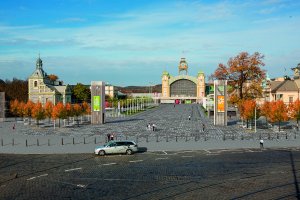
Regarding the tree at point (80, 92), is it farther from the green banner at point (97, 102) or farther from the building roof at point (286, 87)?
the green banner at point (97, 102)

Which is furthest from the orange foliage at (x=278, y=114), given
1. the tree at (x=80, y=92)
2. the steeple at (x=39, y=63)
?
the tree at (x=80, y=92)

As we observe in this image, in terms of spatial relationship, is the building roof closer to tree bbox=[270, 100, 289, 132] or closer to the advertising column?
tree bbox=[270, 100, 289, 132]

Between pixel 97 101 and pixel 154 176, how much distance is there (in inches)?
1856

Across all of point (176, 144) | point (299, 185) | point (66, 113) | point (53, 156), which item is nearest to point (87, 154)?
point (53, 156)

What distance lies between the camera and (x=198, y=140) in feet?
143

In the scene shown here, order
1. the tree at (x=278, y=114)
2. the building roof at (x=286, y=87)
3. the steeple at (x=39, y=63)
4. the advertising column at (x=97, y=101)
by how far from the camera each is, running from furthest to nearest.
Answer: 1. the steeple at (x=39, y=63)
2. the building roof at (x=286, y=87)
3. the advertising column at (x=97, y=101)
4. the tree at (x=278, y=114)

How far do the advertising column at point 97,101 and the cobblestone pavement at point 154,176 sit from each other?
3653 cm

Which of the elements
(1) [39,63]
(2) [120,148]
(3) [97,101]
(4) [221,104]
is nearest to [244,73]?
(4) [221,104]

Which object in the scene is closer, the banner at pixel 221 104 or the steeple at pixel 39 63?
the banner at pixel 221 104

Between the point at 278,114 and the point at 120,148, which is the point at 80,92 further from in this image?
the point at 120,148

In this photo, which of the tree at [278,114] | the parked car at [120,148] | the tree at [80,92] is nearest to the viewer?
the parked car at [120,148]

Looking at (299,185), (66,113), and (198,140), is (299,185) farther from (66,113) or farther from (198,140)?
(66,113)

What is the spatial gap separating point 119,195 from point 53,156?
49.1ft

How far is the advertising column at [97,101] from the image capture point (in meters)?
69.7
